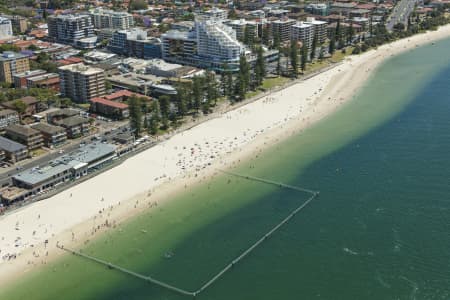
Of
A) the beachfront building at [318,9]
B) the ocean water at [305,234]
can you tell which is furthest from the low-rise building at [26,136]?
the beachfront building at [318,9]

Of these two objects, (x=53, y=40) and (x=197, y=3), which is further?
(x=197, y=3)

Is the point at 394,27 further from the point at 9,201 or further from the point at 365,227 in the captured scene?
the point at 9,201

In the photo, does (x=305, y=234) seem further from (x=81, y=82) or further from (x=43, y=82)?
(x=43, y=82)

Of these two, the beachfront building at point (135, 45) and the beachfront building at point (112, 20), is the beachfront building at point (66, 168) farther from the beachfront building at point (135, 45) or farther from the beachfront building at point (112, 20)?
the beachfront building at point (112, 20)

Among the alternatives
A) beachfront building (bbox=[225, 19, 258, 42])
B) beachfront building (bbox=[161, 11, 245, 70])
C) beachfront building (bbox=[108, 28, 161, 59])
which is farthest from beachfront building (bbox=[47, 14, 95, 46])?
beachfront building (bbox=[225, 19, 258, 42])

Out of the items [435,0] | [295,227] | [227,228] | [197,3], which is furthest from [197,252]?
[435,0]

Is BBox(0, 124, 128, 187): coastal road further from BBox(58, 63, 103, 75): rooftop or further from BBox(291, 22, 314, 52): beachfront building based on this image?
BBox(291, 22, 314, 52): beachfront building
